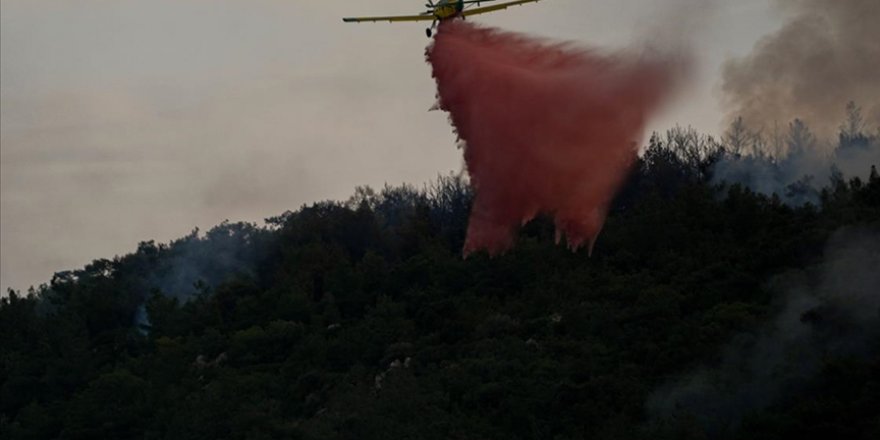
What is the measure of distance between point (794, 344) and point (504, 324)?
18.8m

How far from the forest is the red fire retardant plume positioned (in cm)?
853

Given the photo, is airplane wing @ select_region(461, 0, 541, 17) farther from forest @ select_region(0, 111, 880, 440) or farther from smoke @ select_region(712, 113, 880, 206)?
smoke @ select_region(712, 113, 880, 206)

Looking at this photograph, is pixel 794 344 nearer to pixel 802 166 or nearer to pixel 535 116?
pixel 535 116

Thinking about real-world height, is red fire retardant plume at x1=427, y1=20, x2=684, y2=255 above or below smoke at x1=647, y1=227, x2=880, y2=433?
above

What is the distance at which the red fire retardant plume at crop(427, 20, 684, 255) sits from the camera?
240ft

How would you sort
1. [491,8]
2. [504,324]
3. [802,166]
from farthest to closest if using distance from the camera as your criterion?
[802,166]
[504,324]
[491,8]

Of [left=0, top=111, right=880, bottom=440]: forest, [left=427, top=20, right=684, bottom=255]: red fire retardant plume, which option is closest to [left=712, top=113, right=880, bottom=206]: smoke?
[left=0, top=111, right=880, bottom=440]: forest

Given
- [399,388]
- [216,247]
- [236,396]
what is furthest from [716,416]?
[216,247]

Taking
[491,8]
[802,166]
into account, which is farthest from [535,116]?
[802,166]

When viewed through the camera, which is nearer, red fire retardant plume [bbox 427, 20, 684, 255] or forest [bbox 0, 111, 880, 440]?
red fire retardant plume [bbox 427, 20, 684, 255]

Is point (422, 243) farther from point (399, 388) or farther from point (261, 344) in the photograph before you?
point (399, 388)

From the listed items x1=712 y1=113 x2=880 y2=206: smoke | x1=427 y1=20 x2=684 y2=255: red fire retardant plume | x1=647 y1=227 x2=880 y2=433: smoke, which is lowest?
x1=647 y1=227 x2=880 y2=433: smoke

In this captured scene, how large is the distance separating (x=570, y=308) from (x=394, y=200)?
1945 inches

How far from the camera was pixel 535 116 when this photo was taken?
7375 cm
